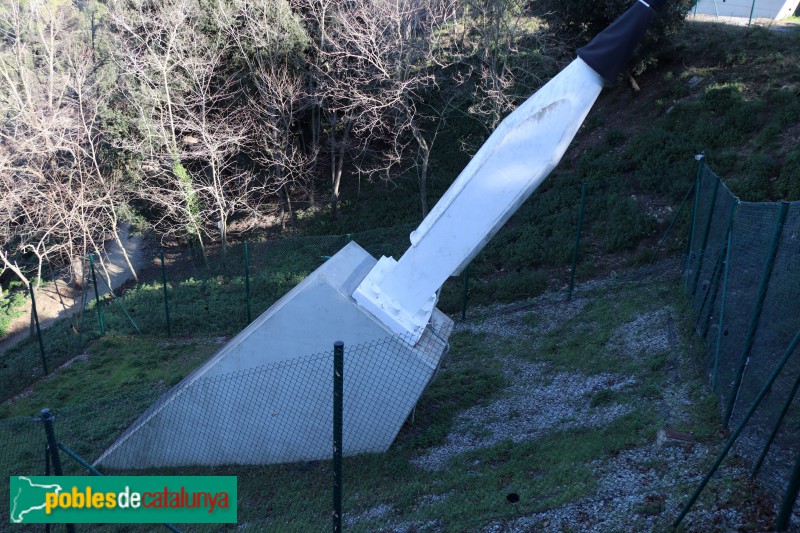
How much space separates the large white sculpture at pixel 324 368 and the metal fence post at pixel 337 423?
235 cm

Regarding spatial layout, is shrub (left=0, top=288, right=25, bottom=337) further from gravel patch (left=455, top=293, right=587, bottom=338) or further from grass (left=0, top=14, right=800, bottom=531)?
gravel patch (left=455, top=293, right=587, bottom=338)

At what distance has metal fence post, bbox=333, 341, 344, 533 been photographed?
4.80 metres

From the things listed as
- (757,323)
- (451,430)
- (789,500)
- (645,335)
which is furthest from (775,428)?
(645,335)

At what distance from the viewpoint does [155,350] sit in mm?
13953

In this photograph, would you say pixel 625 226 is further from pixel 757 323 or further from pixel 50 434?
pixel 50 434

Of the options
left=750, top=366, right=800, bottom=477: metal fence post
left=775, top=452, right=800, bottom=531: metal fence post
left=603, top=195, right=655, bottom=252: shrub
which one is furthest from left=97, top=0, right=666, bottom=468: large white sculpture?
left=603, top=195, right=655, bottom=252: shrub

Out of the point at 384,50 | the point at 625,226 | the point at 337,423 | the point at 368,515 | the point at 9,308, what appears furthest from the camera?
the point at 9,308

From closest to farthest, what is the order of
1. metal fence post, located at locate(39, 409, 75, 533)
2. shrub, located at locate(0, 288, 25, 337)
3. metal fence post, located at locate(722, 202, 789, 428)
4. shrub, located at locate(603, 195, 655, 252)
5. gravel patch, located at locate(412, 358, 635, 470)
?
metal fence post, located at locate(39, 409, 75, 533) → metal fence post, located at locate(722, 202, 789, 428) → gravel patch, located at locate(412, 358, 635, 470) → shrub, located at locate(603, 195, 655, 252) → shrub, located at locate(0, 288, 25, 337)

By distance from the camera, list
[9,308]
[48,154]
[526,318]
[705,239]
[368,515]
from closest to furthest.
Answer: [368,515], [705,239], [526,318], [48,154], [9,308]

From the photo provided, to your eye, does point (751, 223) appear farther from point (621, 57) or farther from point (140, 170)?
point (140, 170)

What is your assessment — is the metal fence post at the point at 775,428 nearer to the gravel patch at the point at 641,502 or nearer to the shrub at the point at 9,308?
the gravel patch at the point at 641,502

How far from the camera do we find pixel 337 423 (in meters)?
5.00

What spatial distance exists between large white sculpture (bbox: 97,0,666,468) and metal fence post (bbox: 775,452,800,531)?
4017 millimetres

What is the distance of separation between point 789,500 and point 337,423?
3362 mm
